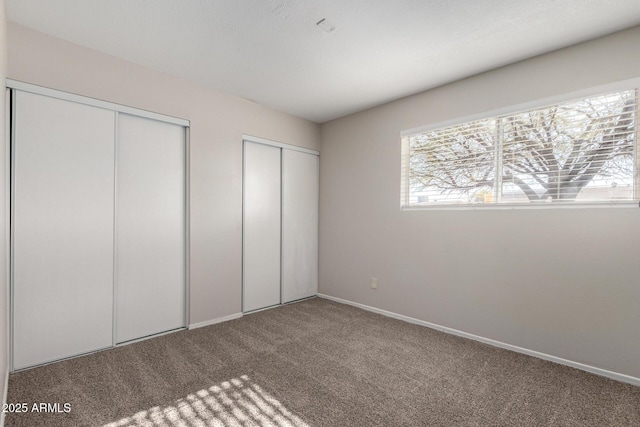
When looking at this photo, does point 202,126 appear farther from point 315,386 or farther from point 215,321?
point 315,386

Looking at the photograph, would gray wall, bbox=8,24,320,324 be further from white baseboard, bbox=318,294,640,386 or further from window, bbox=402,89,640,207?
window, bbox=402,89,640,207

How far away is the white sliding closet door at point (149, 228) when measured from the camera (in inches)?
107

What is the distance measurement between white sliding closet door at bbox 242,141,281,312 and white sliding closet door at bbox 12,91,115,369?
4.45 feet

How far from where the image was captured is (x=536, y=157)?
2.57 m

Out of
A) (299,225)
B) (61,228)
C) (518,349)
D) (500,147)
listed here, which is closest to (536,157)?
(500,147)

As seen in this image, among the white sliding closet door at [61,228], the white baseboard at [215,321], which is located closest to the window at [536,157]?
the white baseboard at [215,321]

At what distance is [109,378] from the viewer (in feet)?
7.06

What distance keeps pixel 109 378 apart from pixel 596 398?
10.5 feet

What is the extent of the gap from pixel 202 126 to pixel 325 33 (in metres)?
1.62

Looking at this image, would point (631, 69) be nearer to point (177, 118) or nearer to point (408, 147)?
point (408, 147)

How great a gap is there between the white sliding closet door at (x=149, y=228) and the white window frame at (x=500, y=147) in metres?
2.33

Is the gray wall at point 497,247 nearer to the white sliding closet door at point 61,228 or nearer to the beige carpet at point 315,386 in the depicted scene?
the beige carpet at point 315,386

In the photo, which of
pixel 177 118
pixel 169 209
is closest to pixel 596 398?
pixel 169 209

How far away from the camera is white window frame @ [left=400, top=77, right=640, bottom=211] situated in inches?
84.7
